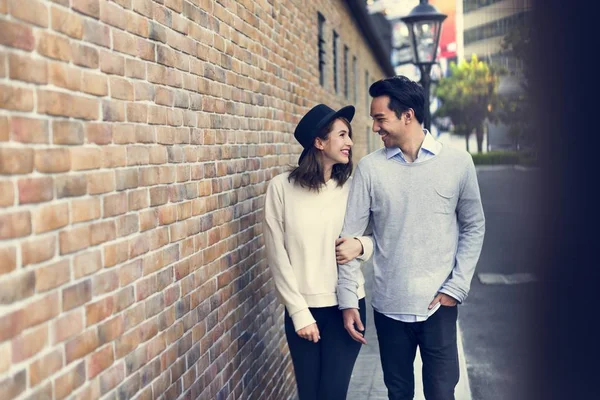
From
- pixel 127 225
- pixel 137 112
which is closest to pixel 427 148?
pixel 137 112

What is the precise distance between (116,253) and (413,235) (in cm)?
147

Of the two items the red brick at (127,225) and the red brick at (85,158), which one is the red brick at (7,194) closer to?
the red brick at (85,158)

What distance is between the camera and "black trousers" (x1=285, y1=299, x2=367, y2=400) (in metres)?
3.54

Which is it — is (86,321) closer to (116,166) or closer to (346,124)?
(116,166)

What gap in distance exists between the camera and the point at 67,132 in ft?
6.39

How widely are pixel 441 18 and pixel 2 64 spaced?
857 centimetres

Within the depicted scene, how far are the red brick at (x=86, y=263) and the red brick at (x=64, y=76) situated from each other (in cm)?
47

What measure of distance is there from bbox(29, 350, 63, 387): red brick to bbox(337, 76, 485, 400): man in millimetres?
1735

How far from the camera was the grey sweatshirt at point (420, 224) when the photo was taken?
326 centimetres

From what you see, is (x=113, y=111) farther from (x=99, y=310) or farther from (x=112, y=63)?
(x=99, y=310)

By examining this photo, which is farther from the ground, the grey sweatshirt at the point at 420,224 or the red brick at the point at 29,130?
the red brick at the point at 29,130

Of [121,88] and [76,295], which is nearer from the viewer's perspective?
[76,295]

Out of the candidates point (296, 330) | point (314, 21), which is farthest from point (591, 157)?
point (314, 21)

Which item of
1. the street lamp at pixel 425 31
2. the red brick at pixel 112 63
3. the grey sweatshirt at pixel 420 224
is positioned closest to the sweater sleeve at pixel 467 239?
the grey sweatshirt at pixel 420 224
